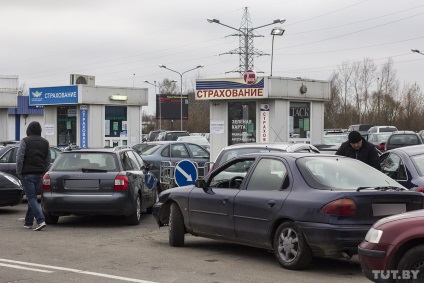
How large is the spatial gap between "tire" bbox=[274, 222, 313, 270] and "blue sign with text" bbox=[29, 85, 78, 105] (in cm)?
2114

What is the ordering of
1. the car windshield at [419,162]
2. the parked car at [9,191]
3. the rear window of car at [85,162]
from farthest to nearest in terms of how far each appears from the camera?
the parked car at [9,191] < the rear window of car at [85,162] < the car windshield at [419,162]

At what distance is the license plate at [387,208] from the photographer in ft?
27.7

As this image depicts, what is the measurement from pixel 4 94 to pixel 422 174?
26805 millimetres

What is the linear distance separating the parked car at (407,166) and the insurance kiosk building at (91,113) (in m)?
18.8

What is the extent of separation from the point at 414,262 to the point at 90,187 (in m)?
7.74

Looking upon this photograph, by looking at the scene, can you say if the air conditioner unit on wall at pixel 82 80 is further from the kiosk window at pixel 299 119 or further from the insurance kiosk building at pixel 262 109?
the kiosk window at pixel 299 119

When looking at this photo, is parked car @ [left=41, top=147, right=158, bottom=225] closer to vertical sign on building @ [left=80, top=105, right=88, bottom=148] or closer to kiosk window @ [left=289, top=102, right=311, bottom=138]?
kiosk window @ [left=289, top=102, right=311, bottom=138]

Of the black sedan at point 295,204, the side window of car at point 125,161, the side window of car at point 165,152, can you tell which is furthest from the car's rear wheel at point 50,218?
the side window of car at point 165,152

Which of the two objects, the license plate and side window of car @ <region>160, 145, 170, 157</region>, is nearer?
the license plate

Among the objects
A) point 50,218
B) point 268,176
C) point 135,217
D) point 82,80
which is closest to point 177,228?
point 268,176

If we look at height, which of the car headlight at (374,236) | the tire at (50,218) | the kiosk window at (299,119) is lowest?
the tire at (50,218)

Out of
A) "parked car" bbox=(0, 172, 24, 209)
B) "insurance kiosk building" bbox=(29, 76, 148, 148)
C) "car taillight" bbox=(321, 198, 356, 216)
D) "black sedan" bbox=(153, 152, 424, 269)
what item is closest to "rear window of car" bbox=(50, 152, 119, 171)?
"parked car" bbox=(0, 172, 24, 209)

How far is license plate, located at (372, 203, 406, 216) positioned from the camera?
8439mm

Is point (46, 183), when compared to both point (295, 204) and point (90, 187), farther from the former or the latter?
point (295, 204)
